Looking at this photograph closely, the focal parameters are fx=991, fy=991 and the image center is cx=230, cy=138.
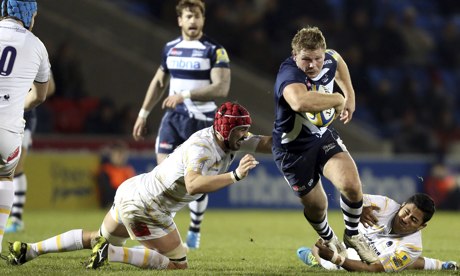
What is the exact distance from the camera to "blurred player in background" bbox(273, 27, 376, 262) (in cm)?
802

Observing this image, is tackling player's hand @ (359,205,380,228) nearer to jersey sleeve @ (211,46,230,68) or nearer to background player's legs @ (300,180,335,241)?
background player's legs @ (300,180,335,241)

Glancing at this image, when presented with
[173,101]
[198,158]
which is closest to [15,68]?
[198,158]

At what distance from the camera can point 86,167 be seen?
17969 millimetres

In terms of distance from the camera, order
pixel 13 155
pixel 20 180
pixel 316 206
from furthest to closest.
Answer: pixel 20 180 < pixel 316 206 < pixel 13 155

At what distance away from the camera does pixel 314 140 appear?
27.5ft

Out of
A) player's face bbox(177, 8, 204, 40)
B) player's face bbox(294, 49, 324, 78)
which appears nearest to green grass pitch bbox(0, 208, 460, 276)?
player's face bbox(294, 49, 324, 78)

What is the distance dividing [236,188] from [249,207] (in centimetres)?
44

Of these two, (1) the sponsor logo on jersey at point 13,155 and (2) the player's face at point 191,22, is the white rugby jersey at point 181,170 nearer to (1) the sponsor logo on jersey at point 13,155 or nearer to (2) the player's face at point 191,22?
(1) the sponsor logo on jersey at point 13,155

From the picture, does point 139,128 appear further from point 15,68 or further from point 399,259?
point 399,259

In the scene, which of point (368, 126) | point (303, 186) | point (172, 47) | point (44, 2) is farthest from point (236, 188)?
point (303, 186)

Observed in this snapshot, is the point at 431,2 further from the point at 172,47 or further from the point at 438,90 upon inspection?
the point at 172,47

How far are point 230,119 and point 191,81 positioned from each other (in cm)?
325

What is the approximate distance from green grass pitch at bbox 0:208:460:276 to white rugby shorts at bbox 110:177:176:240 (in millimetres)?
315

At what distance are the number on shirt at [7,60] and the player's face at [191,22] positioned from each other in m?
3.05
